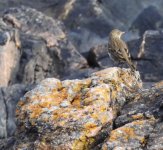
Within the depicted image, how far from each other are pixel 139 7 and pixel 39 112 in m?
37.4

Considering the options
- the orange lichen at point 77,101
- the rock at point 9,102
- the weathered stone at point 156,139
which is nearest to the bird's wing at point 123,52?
the rock at point 9,102

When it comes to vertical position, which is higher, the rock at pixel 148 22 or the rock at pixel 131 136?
the rock at pixel 131 136

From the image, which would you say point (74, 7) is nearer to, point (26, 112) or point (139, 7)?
point (139, 7)

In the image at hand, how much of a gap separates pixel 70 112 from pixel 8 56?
1399 cm

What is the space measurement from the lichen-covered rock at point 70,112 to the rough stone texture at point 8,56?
38.7ft

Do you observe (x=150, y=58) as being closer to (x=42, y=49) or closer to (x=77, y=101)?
(x=42, y=49)

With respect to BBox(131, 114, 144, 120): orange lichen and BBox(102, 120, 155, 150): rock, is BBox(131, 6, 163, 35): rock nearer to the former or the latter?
BBox(131, 114, 144, 120): orange lichen

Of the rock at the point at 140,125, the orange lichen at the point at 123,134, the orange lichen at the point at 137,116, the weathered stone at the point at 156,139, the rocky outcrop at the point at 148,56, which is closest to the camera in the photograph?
the weathered stone at the point at 156,139

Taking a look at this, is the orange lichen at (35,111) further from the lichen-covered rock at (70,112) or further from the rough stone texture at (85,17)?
the rough stone texture at (85,17)

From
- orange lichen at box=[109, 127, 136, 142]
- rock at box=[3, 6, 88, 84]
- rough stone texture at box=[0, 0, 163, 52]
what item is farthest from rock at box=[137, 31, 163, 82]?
orange lichen at box=[109, 127, 136, 142]

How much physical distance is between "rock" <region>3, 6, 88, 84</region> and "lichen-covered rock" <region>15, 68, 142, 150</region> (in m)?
12.2

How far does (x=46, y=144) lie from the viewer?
1061cm

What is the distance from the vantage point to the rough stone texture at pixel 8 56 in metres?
23.8

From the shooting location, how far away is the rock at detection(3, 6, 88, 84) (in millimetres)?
25781
